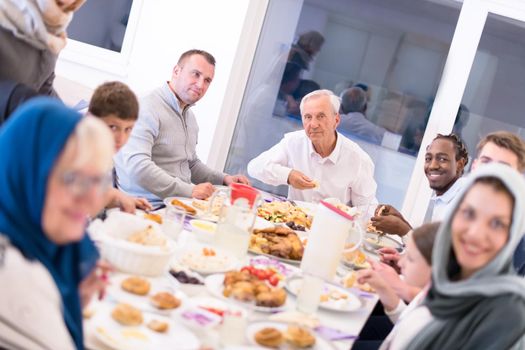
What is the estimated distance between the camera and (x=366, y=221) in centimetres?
300

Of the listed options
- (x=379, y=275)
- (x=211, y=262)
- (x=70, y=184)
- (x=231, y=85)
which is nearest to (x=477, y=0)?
(x=231, y=85)

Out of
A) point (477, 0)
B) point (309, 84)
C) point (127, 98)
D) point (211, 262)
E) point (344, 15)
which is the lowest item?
point (211, 262)

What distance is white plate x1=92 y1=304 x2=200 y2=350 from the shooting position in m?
1.26

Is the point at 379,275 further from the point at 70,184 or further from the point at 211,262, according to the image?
the point at 70,184

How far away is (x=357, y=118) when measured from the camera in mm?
4699

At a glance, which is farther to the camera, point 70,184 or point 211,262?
point 211,262

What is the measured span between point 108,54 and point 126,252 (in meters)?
3.45

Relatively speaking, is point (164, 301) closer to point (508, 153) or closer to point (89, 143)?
point (89, 143)

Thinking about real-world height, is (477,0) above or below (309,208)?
above

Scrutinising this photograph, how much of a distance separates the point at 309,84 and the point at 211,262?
3079 mm

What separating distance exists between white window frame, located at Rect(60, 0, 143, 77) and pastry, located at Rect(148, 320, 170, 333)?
3.50 meters

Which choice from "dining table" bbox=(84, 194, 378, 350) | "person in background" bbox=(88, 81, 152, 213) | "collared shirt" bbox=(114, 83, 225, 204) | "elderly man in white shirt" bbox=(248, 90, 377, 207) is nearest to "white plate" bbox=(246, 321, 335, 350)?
"dining table" bbox=(84, 194, 378, 350)

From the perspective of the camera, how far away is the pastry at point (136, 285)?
4.91 ft

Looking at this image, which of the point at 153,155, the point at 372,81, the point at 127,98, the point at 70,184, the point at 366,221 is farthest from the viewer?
the point at 372,81
